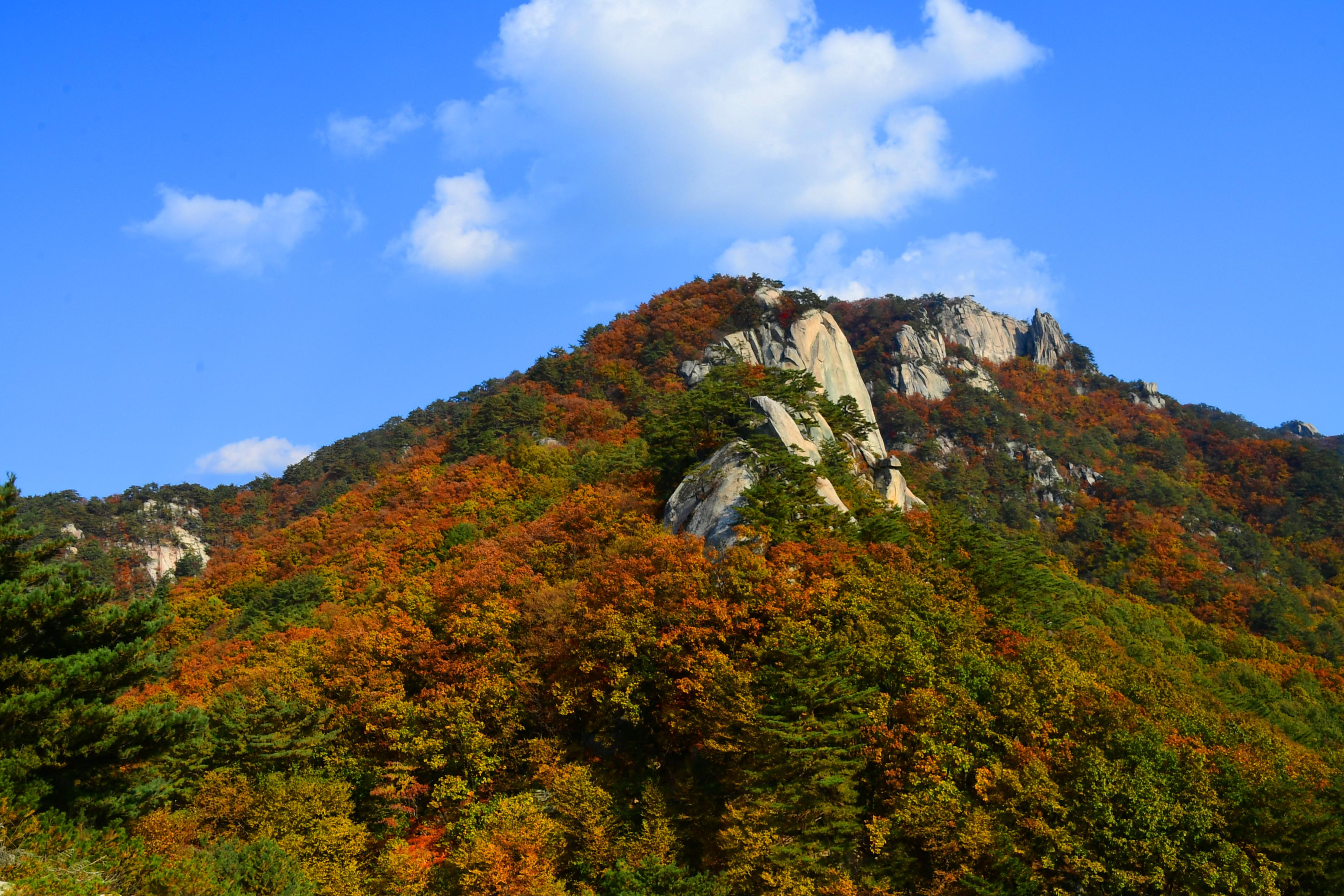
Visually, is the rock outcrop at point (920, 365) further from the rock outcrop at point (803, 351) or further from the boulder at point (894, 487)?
the boulder at point (894, 487)

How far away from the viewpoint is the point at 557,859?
21.1 m

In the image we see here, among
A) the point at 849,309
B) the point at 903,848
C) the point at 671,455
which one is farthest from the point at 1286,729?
the point at 849,309

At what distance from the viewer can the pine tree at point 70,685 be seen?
15.7 m

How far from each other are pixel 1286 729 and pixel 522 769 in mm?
32282

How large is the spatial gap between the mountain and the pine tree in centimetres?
8

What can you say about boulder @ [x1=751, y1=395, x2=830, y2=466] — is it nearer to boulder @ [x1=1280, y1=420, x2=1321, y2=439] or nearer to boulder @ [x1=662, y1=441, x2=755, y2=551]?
boulder @ [x1=662, y1=441, x2=755, y2=551]

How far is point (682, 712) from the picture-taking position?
2294cm

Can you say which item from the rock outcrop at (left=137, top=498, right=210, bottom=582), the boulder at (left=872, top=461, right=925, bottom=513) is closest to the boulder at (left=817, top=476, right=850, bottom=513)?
the boulder at (left=872, top=461, right=925, bottom=513)

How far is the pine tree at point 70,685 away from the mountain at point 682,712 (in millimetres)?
84

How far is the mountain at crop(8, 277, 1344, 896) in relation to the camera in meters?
18.4

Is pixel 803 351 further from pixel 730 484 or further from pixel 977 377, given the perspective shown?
pixel 977 377

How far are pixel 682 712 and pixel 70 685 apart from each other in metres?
13.9

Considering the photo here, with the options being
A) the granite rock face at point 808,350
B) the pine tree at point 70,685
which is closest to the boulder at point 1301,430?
the granite rock face at point 808,350

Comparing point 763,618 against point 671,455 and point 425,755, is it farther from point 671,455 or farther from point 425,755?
point 671,455
